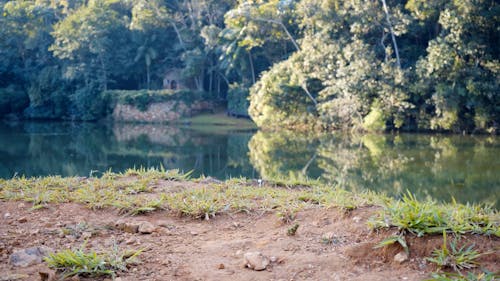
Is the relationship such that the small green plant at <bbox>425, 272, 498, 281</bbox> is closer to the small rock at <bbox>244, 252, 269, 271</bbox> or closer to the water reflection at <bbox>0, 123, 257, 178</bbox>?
the small rock at <bbox>244, 252, 269, 271</bbox>

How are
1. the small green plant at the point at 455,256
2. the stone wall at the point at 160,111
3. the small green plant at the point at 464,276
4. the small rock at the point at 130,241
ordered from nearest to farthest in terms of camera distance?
1. the small green plant at the point at 464,276
2. the small green plant at the point at 455,256
3. the small rock at the point at 130,241
4. the stone wall at the point at 160,111

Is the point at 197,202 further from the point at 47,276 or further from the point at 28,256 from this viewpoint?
the point at 47,276

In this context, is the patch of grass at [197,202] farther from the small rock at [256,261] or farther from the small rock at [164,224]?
the small rock at [256,261]

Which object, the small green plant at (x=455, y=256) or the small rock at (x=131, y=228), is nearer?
the small green plant at (x=455, y=256)

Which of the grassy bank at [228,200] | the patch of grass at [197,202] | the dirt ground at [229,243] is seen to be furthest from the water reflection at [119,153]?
the dirt ground at [229,243]

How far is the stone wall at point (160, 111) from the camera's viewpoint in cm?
3122

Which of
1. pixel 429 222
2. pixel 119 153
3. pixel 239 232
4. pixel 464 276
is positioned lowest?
pixel 119 153

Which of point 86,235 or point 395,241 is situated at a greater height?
point 395,241

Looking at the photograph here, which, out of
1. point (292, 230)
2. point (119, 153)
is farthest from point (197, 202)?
point (119, 153)

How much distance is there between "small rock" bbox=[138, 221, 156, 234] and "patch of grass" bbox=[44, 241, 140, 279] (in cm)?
57

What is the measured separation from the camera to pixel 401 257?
8.90 ft

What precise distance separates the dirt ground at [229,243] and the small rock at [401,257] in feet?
0.07

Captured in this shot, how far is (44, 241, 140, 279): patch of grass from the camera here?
272cm

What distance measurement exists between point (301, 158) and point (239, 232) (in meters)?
10.0
